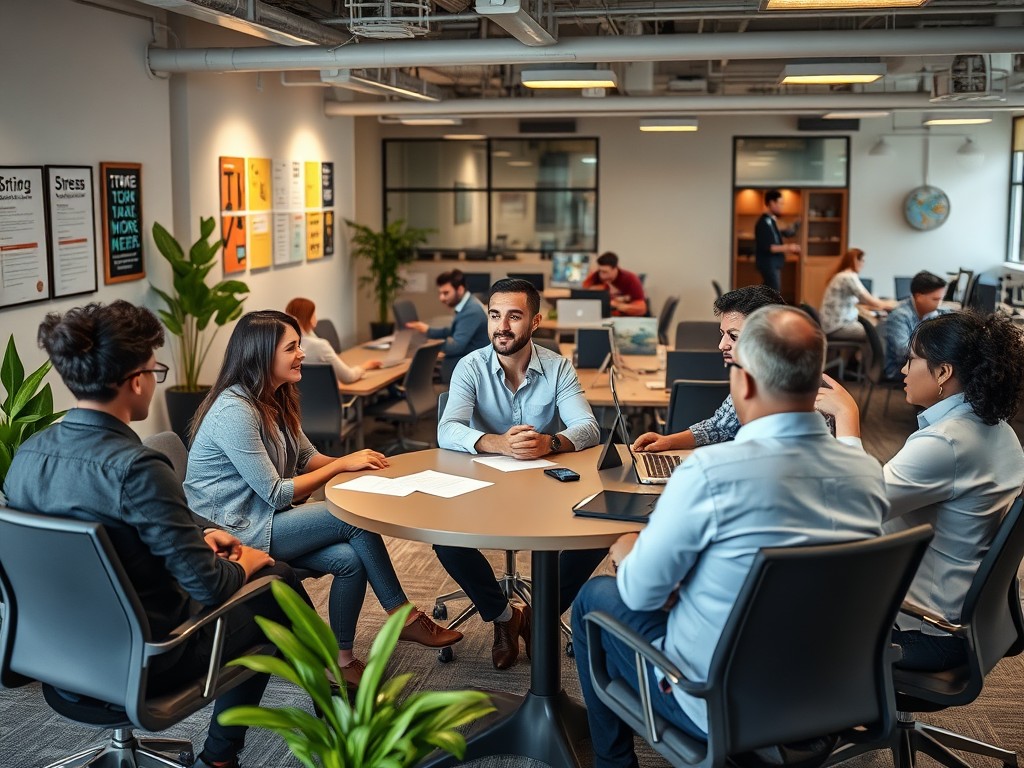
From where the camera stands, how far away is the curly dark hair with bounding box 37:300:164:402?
8.28 ft

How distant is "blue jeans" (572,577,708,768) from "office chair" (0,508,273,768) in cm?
79

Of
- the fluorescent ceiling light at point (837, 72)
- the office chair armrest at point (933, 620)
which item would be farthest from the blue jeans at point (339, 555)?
the fluorescent ceiling light at point (837, 72)

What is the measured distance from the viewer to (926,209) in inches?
531

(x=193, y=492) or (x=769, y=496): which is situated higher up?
(x=769, y=496)

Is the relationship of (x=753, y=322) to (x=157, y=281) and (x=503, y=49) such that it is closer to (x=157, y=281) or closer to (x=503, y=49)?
(x=503, y=49)

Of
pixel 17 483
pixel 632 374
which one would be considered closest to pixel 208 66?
pixel 632 374

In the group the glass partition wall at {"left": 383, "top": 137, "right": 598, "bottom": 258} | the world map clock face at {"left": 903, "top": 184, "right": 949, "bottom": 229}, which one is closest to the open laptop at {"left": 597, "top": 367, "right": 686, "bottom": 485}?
the glass partition wall at {"left": 383, "top": 137, "right": 598, "bottom": 258}

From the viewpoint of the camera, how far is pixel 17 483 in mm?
2611

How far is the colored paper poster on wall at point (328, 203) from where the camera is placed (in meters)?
10.3

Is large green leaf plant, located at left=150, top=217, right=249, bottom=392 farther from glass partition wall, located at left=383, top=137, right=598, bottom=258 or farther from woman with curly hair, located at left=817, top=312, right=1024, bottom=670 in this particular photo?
glass partition wall, located at left=383, top=137, right=598, bottom=258

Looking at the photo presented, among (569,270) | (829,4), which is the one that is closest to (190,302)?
(829,4)

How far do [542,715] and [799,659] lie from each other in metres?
1.30

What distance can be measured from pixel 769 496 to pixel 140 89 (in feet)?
18.7

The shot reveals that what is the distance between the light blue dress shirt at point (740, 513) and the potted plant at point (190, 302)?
501cm
